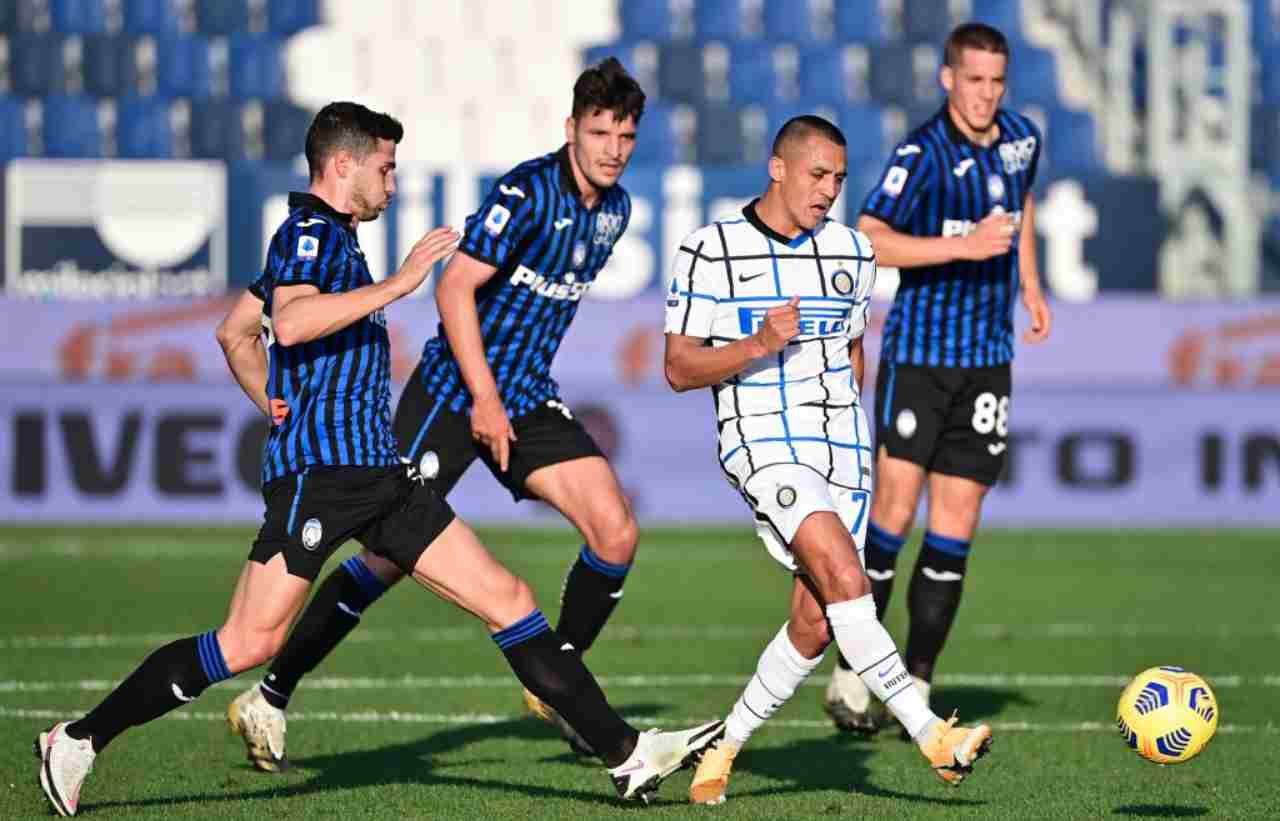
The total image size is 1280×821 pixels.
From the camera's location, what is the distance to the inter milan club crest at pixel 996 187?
329 inches

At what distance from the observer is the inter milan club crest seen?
836 cm

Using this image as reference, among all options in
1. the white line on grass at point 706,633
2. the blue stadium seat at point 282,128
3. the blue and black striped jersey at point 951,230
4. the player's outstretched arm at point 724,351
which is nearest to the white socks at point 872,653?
the player's outstretched arm at point 724,351

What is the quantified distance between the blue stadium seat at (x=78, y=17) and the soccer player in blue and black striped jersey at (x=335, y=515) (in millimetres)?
16590

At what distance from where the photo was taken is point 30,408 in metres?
17.3

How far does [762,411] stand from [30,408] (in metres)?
11.7

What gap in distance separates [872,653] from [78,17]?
57.6 ft

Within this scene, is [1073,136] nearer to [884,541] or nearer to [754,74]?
[754,74]

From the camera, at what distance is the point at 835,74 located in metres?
22.9

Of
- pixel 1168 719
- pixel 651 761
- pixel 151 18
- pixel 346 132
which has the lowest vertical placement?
pixel 651 761

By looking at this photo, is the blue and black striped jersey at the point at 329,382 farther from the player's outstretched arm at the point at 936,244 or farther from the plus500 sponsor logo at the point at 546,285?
the player's outstretched arm at the point at 936,244

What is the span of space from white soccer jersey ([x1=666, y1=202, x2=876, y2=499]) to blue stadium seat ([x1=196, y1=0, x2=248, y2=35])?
16.4 m

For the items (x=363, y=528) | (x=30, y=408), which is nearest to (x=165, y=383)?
(x=30, y=408)

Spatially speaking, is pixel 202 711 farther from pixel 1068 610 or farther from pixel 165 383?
pixel 165 383

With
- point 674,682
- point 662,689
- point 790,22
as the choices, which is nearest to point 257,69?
point 790,22
